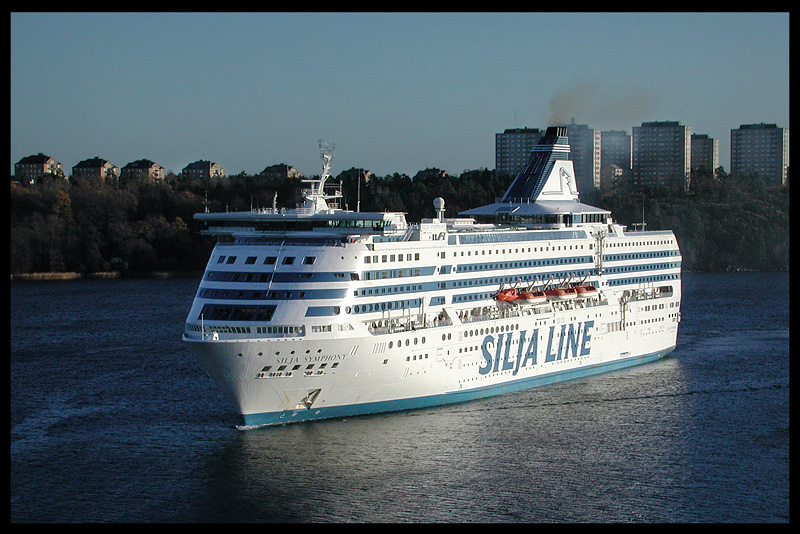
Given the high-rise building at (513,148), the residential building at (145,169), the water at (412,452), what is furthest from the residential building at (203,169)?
the water at (412,452)

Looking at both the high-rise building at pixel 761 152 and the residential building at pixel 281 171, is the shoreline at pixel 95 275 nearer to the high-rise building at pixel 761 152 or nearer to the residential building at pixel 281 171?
the residential building at pixel 281 171

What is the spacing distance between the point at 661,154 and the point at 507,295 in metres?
69.8

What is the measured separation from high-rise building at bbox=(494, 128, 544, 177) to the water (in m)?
60.7

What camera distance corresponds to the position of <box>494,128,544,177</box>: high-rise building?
94438mm

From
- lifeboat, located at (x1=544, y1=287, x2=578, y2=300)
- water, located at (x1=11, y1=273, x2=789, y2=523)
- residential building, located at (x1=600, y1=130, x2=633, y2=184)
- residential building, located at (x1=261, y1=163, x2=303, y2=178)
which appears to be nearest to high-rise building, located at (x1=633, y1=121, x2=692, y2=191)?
residential building, located at (x1=600, y1=130, x2=633, y2=184)

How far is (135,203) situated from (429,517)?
62.8 m

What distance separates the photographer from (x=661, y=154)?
9594 centimetres

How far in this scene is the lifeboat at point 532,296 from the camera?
100 feet

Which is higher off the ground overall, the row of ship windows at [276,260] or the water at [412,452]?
the row of ship windows at [276,260]

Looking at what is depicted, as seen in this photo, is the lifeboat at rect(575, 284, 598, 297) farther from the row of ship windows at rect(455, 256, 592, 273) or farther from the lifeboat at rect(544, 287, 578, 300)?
the row of ship windows at rect(455, 256, 592, 273)

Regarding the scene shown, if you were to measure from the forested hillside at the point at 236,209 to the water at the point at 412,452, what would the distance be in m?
38.5

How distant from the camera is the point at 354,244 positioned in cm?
2598

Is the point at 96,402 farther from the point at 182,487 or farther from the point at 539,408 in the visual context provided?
the point at 539,408
